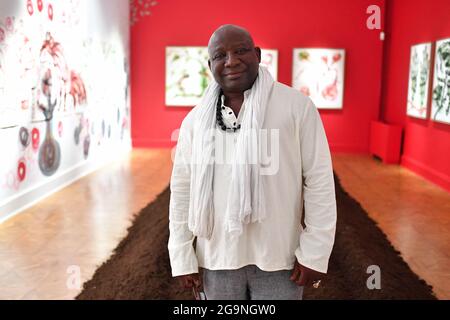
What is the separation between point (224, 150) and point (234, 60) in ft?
0.99

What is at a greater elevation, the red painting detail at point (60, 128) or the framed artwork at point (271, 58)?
the framed artwork at point (271, 58)

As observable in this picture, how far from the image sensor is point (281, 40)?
10.7 metres

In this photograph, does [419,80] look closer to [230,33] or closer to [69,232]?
[69,232]

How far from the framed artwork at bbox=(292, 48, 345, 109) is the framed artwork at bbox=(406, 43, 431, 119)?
1858 mm

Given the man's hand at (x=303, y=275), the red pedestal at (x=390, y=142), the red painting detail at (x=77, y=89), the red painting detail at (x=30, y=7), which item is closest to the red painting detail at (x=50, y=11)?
the red painting detail at (x=30, y=7)

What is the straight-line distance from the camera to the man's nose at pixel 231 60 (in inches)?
66.1

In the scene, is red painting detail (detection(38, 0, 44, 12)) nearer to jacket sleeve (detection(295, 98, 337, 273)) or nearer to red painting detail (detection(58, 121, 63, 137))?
red painting detail (detection(58, 121, 63, 137))

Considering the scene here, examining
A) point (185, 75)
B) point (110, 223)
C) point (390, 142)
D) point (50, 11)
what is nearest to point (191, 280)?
point (110, 223)

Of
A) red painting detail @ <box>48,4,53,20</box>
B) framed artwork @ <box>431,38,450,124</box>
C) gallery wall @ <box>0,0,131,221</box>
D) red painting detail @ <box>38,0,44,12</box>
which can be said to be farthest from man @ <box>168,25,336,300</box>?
framed artwork @ <box>431,38,450,124</box>

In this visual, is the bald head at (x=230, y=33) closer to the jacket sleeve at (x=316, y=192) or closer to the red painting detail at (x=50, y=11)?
the jacket sleeve at (x=316, y=192)

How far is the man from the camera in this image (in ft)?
5.47

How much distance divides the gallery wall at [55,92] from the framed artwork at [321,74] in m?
3.71
